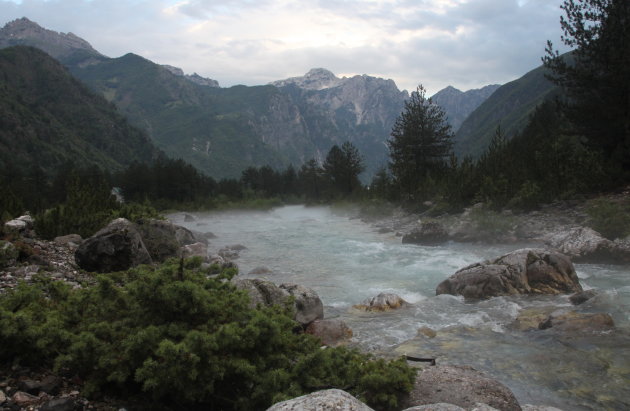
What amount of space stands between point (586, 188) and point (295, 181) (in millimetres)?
73661

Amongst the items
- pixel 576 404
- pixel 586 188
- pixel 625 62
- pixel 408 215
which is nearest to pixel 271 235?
pixel 408 215

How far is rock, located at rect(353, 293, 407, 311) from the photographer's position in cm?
1105

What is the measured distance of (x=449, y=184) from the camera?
1128 inches

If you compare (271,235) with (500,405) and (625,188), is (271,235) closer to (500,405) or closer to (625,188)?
(625,188)

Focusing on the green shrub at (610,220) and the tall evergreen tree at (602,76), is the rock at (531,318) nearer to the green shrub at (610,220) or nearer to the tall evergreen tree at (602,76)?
the green shrub at (610,220)

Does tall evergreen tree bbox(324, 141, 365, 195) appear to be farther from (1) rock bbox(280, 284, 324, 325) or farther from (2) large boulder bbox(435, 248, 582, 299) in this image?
(1) rock bbox(280, 284, 324, 325)

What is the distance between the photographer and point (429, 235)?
2098 centimetres

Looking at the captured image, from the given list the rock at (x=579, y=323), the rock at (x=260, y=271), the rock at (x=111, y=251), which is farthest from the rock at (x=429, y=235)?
the rock at (x=111, y=251)

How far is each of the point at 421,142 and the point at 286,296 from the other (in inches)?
1277

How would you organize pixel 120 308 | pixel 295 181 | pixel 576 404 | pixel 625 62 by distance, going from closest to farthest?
pixel 120 308, pixel 576 404, pixel 625 62, pixel 295 181

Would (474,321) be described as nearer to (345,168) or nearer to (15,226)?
(15,226)

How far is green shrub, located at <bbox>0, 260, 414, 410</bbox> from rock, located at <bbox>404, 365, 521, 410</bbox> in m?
0.37

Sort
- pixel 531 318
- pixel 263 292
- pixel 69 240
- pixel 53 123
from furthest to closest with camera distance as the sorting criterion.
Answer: pixel 53 123
pixel 69 240
pixel 531 318
pixel 263 292

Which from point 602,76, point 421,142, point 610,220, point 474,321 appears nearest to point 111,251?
point 474,321
